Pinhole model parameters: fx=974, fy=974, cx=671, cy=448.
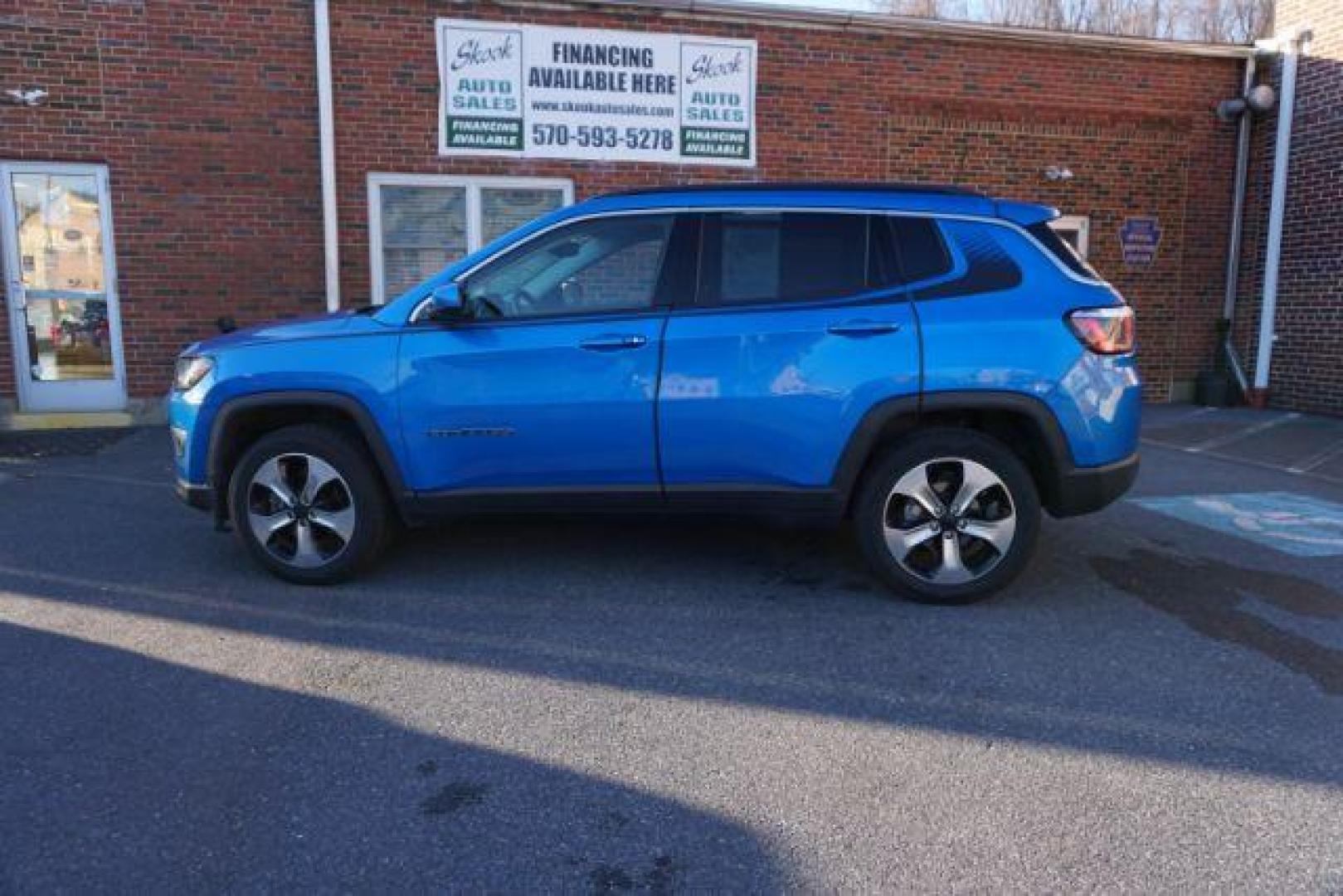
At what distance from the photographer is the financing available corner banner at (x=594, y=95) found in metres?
9.61

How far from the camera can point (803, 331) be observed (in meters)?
4.34

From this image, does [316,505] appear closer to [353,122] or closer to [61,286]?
[353,122]

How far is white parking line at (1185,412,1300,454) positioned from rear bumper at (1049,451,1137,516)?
16.4 ft

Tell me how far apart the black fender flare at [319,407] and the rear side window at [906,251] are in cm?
239

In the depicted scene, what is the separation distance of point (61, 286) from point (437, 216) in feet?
11.7

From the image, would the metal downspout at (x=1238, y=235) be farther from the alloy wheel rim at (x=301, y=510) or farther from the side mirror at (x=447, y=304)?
the alloy wheel rim at (x=301, y=510)

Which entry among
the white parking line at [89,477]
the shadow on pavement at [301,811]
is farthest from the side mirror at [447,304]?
the white parking line at [89,477]

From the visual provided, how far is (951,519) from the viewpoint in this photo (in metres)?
4.47

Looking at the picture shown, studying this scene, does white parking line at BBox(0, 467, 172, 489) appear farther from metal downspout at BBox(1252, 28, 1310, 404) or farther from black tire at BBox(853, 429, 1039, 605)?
metal downspout at BBox(1252, 28, 1310, 404)

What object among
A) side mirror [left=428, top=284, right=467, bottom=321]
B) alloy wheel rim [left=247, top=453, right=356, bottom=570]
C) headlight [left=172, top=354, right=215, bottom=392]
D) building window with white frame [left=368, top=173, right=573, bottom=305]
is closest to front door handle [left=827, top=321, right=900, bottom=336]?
side mirror [left=428, top=284, right=467, bottom=321]

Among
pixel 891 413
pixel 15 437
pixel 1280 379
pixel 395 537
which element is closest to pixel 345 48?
pixel 15 437

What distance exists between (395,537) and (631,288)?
6.96ft

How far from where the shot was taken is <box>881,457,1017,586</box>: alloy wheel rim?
175 inches

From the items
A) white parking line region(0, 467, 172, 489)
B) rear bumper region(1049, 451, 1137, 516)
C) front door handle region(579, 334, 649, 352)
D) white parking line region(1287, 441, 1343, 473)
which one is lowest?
white parking line region(0, 467, 172, 489)
